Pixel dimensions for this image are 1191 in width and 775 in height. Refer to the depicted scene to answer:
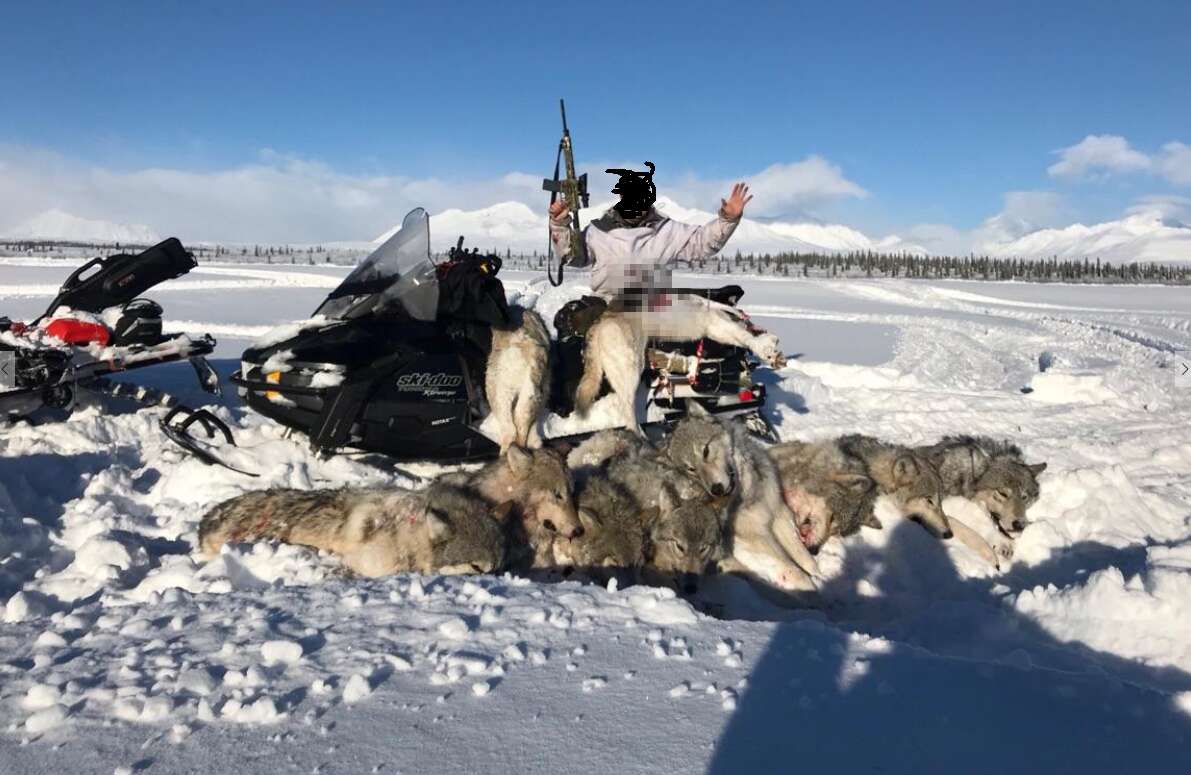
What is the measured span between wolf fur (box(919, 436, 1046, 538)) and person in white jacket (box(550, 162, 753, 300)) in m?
2.81

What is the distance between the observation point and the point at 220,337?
49.4 feet

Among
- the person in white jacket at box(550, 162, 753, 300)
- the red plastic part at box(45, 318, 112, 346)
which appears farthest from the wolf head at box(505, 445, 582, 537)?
the red plastic part at box(45, 318, 112, 346)

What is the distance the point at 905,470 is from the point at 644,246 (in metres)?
3.20

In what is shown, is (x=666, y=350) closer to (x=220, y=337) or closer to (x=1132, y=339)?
(x=220, y=337)

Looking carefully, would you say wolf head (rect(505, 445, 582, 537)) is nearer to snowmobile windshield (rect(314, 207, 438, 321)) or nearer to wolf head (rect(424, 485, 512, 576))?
wolf head (rect(424, 485, 512, 576))

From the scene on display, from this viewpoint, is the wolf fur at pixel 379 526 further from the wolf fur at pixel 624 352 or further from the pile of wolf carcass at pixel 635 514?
the wolf fur at pixel 624 352

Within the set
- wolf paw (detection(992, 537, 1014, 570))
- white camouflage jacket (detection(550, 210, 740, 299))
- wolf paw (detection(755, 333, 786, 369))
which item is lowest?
wolf paw (detection(992, 537, 1014, 570))

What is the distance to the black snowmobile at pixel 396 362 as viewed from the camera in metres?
6.26

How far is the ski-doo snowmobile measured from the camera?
698cm

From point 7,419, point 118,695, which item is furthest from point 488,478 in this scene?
point 7,419

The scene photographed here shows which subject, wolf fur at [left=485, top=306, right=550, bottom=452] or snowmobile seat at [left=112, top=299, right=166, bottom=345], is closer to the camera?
wolf fur at [left=485, top=306, right=550, bottom=452]

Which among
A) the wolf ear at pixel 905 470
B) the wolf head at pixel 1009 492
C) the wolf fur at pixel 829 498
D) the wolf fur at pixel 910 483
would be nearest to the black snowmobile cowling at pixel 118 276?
the wolf fur at pixel 829 498

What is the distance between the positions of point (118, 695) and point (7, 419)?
609 centimetres

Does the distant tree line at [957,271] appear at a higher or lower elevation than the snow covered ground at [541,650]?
higher
